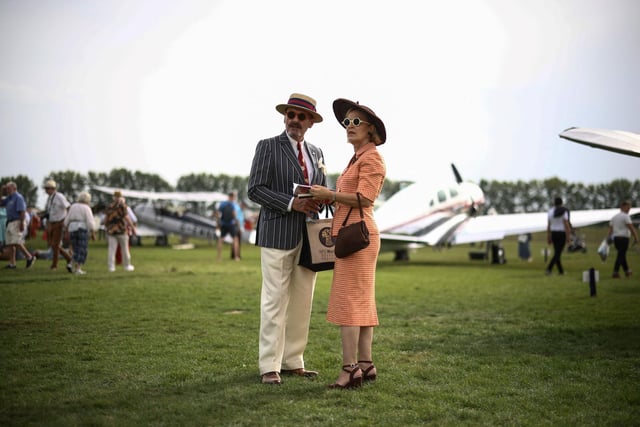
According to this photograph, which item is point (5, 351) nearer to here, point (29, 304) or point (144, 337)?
point (144, 337)

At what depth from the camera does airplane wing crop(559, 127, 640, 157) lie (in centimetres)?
604

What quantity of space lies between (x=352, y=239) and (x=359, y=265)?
0.91 feet

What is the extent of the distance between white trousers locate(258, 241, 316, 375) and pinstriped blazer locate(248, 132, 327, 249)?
4.5 inches

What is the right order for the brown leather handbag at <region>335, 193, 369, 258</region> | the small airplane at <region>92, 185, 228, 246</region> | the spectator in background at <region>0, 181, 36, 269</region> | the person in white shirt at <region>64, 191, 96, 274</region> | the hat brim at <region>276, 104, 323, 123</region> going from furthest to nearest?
the small airplane at <region>92, 185, 228, 246</region>, the spectator in background at <region>0, 181, 36, 269</region>, the person in white shirt at <region>64, 191, 96, 274</region>, the hat brim at <region>276, 104, 323, 123</region>, the brown leather handbag at <region>335, 193, 369, 258</region>

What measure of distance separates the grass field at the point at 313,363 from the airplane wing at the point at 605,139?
2052mm

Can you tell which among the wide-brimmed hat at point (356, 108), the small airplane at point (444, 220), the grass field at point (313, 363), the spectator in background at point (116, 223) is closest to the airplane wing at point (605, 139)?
the grass field at point (313, 363)

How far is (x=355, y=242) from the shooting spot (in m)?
4.76

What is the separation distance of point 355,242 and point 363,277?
347 millimetres

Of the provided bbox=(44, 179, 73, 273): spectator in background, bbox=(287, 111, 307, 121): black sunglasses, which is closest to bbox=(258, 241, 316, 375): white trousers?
bbox=(287, 111, 307, 121): black sunglasses

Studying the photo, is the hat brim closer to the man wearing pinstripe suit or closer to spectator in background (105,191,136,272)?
the man wearing pinstripe suit

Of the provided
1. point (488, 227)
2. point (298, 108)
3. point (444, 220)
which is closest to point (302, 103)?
point (298, 108)

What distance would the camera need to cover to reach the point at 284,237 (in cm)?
521

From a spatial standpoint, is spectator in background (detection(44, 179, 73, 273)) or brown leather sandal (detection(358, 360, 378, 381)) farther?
spectator in background (detection(44, 179, 73, 273))

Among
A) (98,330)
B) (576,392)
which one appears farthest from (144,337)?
(576,392)
